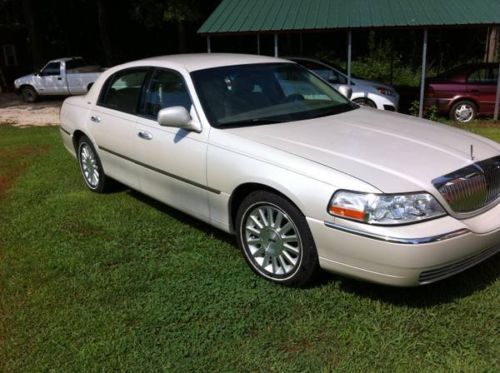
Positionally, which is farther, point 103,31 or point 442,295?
point 103,31

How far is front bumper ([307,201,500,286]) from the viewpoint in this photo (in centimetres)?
309

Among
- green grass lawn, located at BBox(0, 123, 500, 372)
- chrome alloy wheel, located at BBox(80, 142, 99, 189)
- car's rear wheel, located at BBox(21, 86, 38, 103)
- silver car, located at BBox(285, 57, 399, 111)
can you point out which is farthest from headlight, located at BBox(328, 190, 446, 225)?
car's rear wheel, located at BBox(21, 86, 38, 103)

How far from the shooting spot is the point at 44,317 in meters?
3.58

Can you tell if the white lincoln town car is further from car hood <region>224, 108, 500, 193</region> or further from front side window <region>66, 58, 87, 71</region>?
front side window <region>66, 58, 87, 71</region>

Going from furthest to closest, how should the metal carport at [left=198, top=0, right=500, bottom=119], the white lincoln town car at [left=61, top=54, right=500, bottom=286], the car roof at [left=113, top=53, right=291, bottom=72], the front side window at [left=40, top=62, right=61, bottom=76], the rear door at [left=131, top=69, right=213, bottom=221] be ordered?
1. the front side window at [left=40, top=62, right=61, bottom=76]
2. the metal carport at [left=198, top=0, right=500, bottom=119]
3. the car roof at [left=113, top=53, right=291, bottom=72]
4. the rear door at [left=131, top=69, right=213, bottom=221]
5. the white lincoln town car at [left=61, top=54, right=500, bottom=286]

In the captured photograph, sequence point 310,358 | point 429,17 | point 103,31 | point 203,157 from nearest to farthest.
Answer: point 310,358 < point 203,157 < point 429,17 < point 103,31

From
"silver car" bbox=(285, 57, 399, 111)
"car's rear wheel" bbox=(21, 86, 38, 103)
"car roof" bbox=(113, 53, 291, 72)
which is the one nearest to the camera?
"car roof" bbox=(113, 53, 291, 72)

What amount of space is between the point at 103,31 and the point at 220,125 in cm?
1970

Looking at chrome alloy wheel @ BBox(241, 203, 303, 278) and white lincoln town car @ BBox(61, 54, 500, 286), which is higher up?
white lincoln town car @ BBox(61, 54, 500, 286)

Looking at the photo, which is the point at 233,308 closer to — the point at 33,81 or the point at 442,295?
the point at 442,295

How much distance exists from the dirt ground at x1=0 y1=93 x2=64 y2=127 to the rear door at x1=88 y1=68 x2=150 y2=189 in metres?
9.13

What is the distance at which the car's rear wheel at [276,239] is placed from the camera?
11.6 feet

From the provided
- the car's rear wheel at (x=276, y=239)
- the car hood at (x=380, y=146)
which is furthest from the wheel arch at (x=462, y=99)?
the car's rear wheel at (x=276, y=239)

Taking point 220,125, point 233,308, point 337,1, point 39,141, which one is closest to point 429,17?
point 337,1
